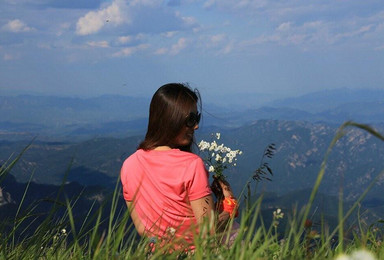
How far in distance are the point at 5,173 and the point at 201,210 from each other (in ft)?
3.98

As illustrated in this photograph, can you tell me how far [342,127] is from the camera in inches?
63.2

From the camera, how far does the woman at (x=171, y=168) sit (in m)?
3.59

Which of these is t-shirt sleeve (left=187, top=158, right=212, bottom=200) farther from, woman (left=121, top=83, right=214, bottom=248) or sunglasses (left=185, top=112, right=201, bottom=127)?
sunglasses (left=185, top=112, right=201, bottom=127)

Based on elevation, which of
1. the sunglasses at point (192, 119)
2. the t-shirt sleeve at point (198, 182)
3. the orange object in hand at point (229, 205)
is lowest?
the orange object in hand at point (229, 205)

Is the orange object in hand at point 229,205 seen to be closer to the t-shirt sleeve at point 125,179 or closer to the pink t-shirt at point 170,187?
the pink t-shirt at point 170,187

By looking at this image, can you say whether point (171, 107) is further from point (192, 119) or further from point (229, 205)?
point (229, 205)

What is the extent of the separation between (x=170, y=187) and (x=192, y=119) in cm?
49

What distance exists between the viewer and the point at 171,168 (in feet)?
12.4

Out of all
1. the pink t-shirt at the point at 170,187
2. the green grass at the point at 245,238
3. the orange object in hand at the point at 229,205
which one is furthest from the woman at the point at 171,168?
the green grass at the point at 245,238

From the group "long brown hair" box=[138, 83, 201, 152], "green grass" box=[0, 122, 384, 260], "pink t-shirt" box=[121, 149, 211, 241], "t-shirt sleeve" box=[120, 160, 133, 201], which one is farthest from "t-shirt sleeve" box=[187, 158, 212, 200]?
"green grass" box=[0, 122, 384, 260]

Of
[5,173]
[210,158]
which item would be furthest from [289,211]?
[210,158]

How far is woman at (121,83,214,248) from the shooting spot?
359 centimetres

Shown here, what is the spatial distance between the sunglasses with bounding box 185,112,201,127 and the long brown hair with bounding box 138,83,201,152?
22 mm

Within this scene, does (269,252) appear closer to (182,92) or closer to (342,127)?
(342,127)
